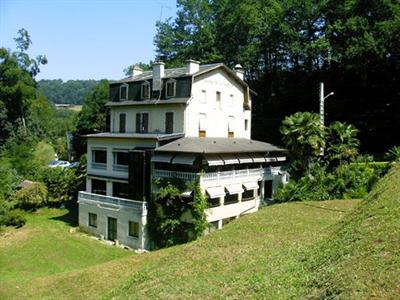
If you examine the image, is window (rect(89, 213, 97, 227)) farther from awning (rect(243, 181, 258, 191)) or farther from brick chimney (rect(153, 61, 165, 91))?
awning (rect(243, 181, 258, 191))

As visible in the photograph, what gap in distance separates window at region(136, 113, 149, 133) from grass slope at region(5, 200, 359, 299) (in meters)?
16.3

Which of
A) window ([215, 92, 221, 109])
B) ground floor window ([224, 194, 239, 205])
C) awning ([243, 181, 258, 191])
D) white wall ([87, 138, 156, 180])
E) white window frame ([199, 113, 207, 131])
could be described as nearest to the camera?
ground floor window ([224, 194, 239, 205])

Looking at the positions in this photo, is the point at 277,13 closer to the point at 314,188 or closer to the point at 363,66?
the point at 363,66

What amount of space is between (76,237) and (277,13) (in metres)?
33.2

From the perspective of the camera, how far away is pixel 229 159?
3191 cm

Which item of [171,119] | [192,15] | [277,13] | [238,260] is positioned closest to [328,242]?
[238,260]

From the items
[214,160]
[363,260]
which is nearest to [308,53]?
[214,160]

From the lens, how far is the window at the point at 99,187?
38.4 m

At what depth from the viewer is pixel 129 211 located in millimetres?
32250

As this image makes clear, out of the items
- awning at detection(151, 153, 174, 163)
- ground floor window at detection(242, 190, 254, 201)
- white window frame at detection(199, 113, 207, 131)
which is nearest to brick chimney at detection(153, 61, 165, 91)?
white window frame at detection(199, 113, 207, 131)

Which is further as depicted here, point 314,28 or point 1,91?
point 1,91

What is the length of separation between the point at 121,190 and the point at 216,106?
1106 cm

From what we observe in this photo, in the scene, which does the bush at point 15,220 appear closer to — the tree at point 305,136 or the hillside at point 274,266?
the hillside at point 274,266

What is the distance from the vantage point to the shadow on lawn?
128ft
